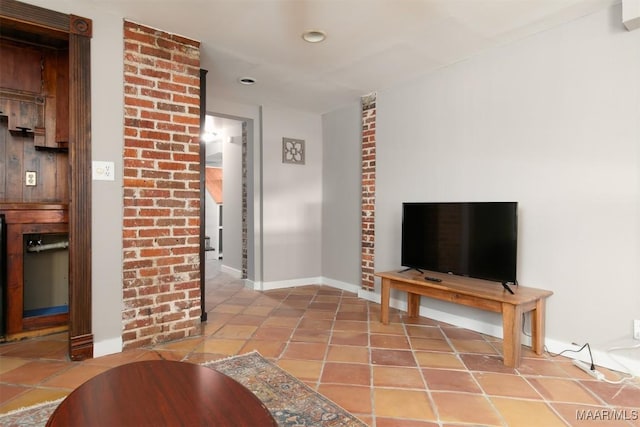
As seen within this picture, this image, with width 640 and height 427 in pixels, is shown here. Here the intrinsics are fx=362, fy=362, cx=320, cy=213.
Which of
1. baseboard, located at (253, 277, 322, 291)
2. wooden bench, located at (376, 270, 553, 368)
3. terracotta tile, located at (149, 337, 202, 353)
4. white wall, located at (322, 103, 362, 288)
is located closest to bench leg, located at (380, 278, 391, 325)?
wooden bench, located at (376, 270, 553, 368)

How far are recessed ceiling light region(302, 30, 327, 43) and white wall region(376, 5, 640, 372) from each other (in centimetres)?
128

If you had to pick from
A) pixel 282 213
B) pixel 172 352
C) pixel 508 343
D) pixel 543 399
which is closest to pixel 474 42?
pixel 508 343

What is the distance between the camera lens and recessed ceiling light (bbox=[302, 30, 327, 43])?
271 centimetres

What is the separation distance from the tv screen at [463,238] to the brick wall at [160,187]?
1.92 meters

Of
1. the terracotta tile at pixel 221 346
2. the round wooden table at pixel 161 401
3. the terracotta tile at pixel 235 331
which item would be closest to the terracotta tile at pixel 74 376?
the terracotta tile at pixel 221 346

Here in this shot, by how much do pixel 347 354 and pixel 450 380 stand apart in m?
0.71

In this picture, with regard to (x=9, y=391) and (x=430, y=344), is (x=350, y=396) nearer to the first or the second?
(x=430, y=344)

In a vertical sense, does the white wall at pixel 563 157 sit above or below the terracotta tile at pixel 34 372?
above

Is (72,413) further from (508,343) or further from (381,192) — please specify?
(381,192)

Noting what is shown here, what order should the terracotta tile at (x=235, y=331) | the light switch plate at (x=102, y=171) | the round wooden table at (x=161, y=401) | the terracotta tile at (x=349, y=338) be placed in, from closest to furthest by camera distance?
1. the round wooden table at (x=161, y=401)
2. the light switch plate at (x=102, y=171)
3. the terracotta tile at (x=349, y=338)
4. the terracotta tile at (x=235, y=331)

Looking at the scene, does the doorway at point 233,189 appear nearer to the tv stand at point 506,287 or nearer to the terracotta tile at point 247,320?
the terracotta tile at point 247,320

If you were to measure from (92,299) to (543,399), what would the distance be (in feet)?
9.41

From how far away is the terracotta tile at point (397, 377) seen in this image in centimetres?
216

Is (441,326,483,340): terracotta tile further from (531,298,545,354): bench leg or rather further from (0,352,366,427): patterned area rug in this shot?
(0,352,366,427): patterned area rug
